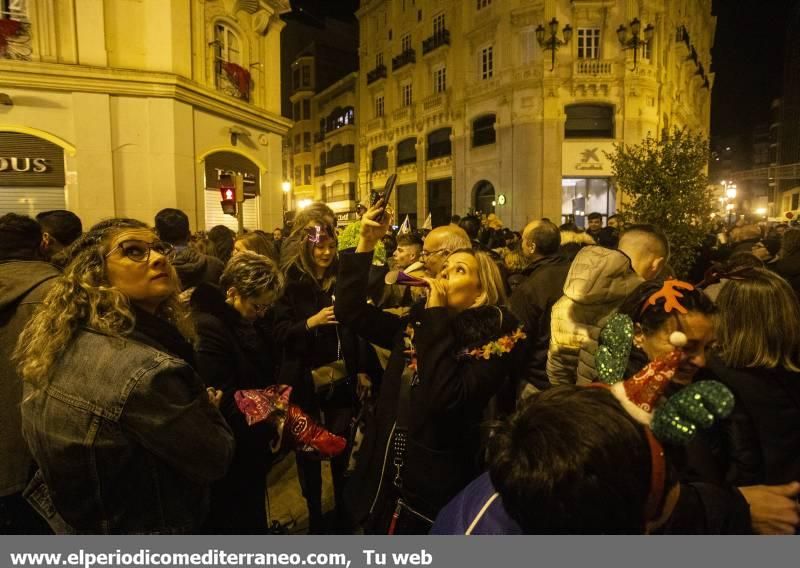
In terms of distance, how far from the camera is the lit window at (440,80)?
2758 cm

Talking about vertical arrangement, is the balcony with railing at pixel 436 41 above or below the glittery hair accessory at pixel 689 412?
above

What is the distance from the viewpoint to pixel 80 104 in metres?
11.0

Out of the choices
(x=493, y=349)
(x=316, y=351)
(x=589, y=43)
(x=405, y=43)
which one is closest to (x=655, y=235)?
(x=493, y=349)

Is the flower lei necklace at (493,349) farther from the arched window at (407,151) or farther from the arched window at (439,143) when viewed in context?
the arched window at (407,151)

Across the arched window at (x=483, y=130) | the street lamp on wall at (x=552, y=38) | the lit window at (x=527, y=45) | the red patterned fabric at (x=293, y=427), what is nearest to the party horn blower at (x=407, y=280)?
the red patterned fabric at (x=293, y=427)

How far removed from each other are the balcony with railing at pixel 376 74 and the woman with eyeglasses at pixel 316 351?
3187 centimetres

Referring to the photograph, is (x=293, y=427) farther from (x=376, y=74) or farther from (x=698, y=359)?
(x=376, y=74)

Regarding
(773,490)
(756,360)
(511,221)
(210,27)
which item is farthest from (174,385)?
(511,221)

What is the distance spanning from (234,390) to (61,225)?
230 centimetres

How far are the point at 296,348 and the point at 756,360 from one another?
248cm

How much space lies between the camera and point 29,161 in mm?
10844

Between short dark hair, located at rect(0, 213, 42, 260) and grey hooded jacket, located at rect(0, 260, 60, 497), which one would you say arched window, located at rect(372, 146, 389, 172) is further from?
grey hooded jacket, located at rect(0, 260, 60, 497)

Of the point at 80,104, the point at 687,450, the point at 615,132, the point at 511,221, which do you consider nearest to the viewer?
the point at 687,450

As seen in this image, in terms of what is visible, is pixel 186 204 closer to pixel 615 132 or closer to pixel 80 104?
pixel 80 104
